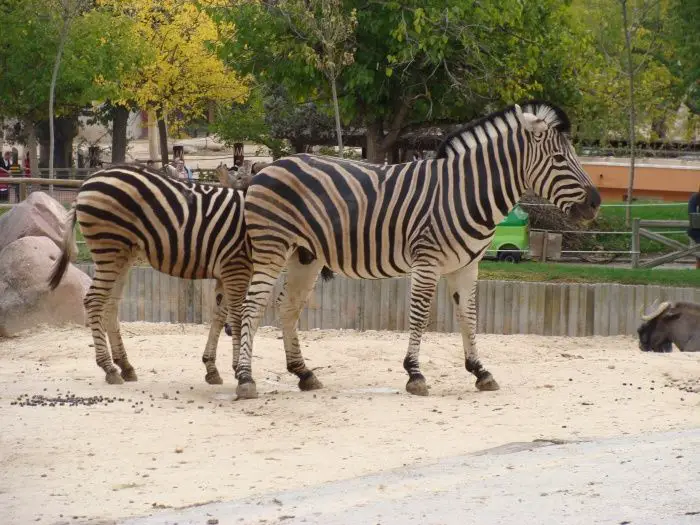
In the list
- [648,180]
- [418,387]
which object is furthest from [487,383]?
[648,180]

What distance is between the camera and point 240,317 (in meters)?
12.2

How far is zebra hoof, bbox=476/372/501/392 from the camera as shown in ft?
38.1

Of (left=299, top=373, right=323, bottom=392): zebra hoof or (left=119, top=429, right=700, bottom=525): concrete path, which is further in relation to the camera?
(left=299, top=373, right=323, bottom=392): zebra hoof

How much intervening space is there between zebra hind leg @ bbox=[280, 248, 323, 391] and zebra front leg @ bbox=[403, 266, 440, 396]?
955 millimetres

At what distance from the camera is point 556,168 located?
38.2 feet

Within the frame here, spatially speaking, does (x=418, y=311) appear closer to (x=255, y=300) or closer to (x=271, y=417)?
(x=255, y=300)

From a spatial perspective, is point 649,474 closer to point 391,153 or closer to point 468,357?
point 468,357

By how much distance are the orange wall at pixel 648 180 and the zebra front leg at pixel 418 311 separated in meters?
23.4

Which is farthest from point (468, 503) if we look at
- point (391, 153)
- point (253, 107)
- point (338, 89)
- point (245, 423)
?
point (253, 107)

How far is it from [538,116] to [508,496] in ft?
18.0

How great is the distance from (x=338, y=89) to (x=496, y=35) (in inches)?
125

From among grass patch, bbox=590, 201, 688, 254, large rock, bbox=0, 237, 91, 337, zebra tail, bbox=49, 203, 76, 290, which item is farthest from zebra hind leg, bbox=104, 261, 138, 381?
grass patch, bbox=590, 201, 688, 254

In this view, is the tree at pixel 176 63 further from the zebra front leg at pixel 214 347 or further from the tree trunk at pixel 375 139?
the zebra front leg at pixel 214 347

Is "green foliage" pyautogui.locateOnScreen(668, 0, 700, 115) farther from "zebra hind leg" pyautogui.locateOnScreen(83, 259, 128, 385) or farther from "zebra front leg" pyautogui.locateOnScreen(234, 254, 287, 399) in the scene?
"zebra hind leg" pyautogui.locateOnScreen(83, 259, 128, 385)
